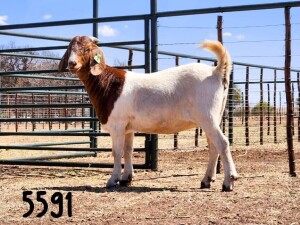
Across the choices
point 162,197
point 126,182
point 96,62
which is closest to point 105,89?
point 96,62

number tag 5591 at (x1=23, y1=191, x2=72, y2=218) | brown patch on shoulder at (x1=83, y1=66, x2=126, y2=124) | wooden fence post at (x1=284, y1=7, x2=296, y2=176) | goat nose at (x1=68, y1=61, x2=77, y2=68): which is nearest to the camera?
number tag 5591 at (x1=23, y1=191, x2=72, y2=218)

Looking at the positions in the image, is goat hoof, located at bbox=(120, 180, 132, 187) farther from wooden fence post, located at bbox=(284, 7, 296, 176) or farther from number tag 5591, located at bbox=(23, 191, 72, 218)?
wooden fence post, located at bbox=(284, 7, 296, 176)

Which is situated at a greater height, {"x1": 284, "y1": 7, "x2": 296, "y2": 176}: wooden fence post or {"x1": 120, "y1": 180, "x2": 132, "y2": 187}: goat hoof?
{"x1": 284, "y1": 7, "x2": 296, "y2": 176}: wooden fence post

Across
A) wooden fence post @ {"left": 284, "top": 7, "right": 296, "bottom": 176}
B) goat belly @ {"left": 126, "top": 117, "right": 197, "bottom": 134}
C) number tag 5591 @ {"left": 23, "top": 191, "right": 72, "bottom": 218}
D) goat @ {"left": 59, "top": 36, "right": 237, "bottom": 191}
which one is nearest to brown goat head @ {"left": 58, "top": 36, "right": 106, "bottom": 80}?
goat @ {"left": 59, "top": 36, "right": 237, "bottom": 191}

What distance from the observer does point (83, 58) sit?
21.4 feet

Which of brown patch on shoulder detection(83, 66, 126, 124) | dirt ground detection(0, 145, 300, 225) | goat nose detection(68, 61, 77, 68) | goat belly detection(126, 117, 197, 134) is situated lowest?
dirt ground detection(0, 145, 300, 225)

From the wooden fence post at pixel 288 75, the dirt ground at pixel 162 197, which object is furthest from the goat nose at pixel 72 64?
the wooden fence post at pixel 288 75

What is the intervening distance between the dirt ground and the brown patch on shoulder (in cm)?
94

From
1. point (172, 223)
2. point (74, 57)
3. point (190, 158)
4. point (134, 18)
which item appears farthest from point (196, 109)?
point (190, 158)

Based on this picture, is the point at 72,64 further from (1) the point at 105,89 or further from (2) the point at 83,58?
(1) the point at 105,89

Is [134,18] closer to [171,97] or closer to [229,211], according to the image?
[171,97]

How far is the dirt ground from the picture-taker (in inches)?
181

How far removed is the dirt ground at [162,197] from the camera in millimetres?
4590

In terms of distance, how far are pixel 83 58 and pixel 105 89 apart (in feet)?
1.52
